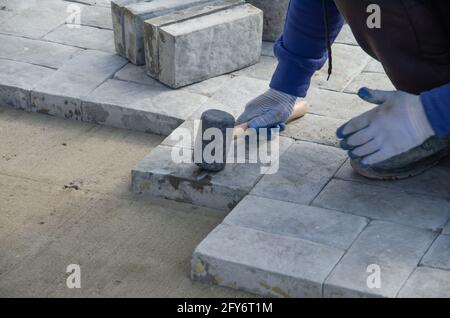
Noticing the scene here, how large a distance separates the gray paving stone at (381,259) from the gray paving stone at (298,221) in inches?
2.3

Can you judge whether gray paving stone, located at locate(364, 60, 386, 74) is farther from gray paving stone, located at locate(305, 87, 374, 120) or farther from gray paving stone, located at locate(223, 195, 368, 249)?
gray paving stone, located at locate(223, 195, 368, 249)

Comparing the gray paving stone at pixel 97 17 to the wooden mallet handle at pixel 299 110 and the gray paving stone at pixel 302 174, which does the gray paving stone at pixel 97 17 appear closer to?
the wooden mallet handle at pixel 299 110

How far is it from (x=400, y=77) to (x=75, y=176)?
1422 mm

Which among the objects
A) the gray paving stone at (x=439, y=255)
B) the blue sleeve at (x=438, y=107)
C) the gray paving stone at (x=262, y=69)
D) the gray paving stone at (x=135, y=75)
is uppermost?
the blue sleeve at (x=438, y=107)

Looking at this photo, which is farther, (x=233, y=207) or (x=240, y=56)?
(x=240, y=56)

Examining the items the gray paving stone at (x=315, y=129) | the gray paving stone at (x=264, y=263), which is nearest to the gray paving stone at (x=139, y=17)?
the gray paving stone at (x=315, y=129)

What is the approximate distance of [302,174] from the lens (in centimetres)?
392

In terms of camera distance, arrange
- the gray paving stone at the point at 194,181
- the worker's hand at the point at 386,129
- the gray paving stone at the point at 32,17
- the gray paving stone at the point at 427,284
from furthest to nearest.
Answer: the gray paving stone at the point at 32,17, the gray paving stone at the point at 194,181, the worker's hand at the point at 386,129, the gray paving stone at the point at 427,284

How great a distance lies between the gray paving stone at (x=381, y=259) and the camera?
318 cm

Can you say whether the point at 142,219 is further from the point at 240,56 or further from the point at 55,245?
the point at 240,56

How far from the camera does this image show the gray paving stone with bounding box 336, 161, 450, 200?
12.4 ft

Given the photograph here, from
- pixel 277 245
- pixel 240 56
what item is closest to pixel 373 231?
pixel 277 245

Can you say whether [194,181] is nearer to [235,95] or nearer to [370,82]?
[235,95]
